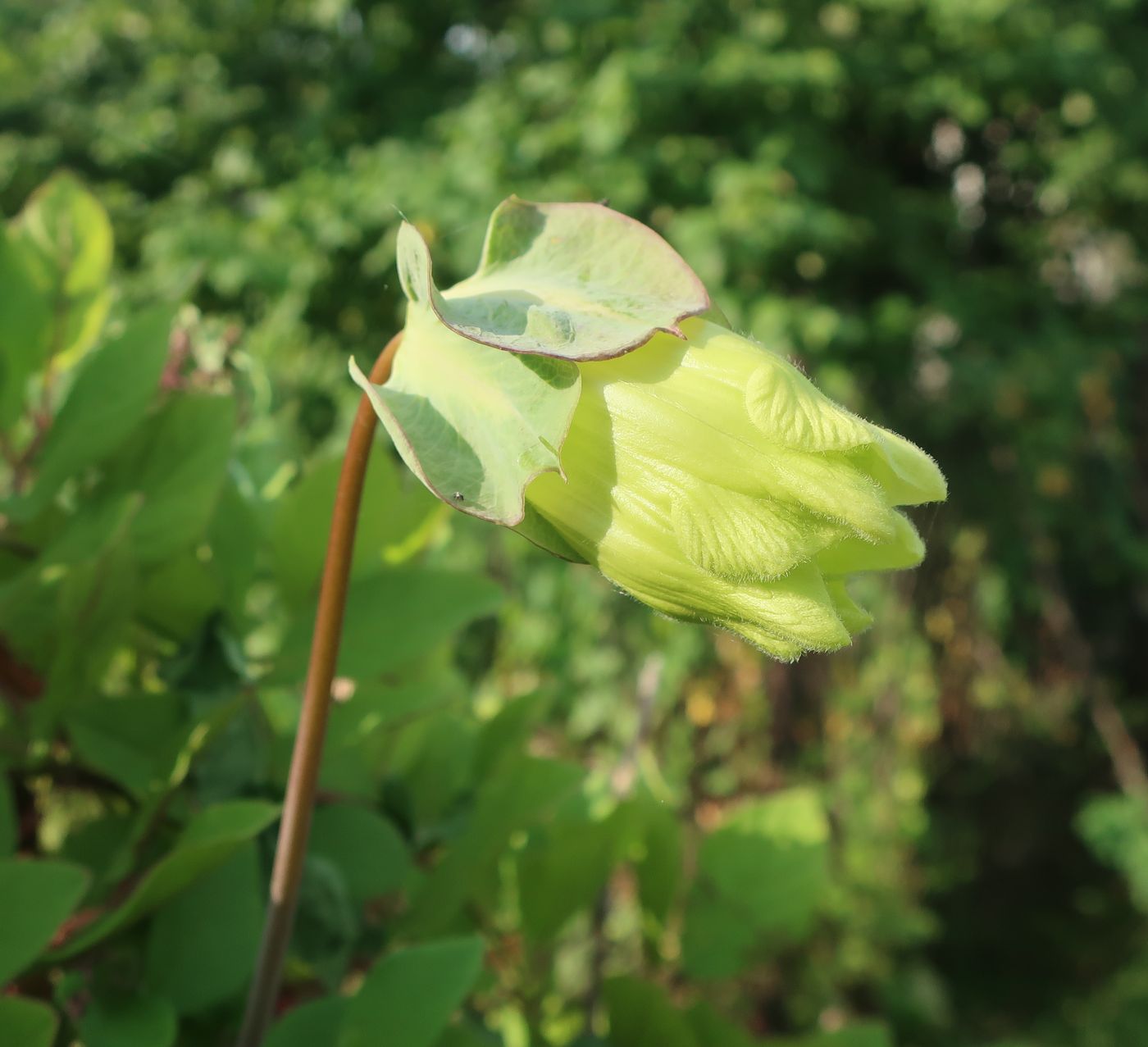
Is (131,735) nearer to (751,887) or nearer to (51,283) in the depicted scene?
(51,283)

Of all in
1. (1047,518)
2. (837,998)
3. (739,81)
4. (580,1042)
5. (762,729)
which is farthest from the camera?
(1047,518)

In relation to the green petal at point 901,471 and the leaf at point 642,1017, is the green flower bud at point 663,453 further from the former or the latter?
the leaf at point 642,1017

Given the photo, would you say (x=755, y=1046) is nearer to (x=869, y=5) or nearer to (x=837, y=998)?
(x=837, y=998)

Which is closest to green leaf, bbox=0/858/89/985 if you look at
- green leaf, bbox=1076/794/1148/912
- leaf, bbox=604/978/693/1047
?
leaf, bbox=604/978/693/1047

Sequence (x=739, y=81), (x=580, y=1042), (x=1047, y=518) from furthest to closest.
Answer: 1. (x=1047, y=518)
2. (x=739, y=81)
3. (x=580, y=1042)

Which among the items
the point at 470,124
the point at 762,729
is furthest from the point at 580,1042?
the point at 470,124

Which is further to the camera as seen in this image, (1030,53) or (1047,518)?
(1047,518)

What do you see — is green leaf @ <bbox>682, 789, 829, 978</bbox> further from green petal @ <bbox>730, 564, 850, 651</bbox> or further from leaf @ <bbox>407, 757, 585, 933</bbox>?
green petal @ <bbox>730, 564, 850, 651</bbox>
